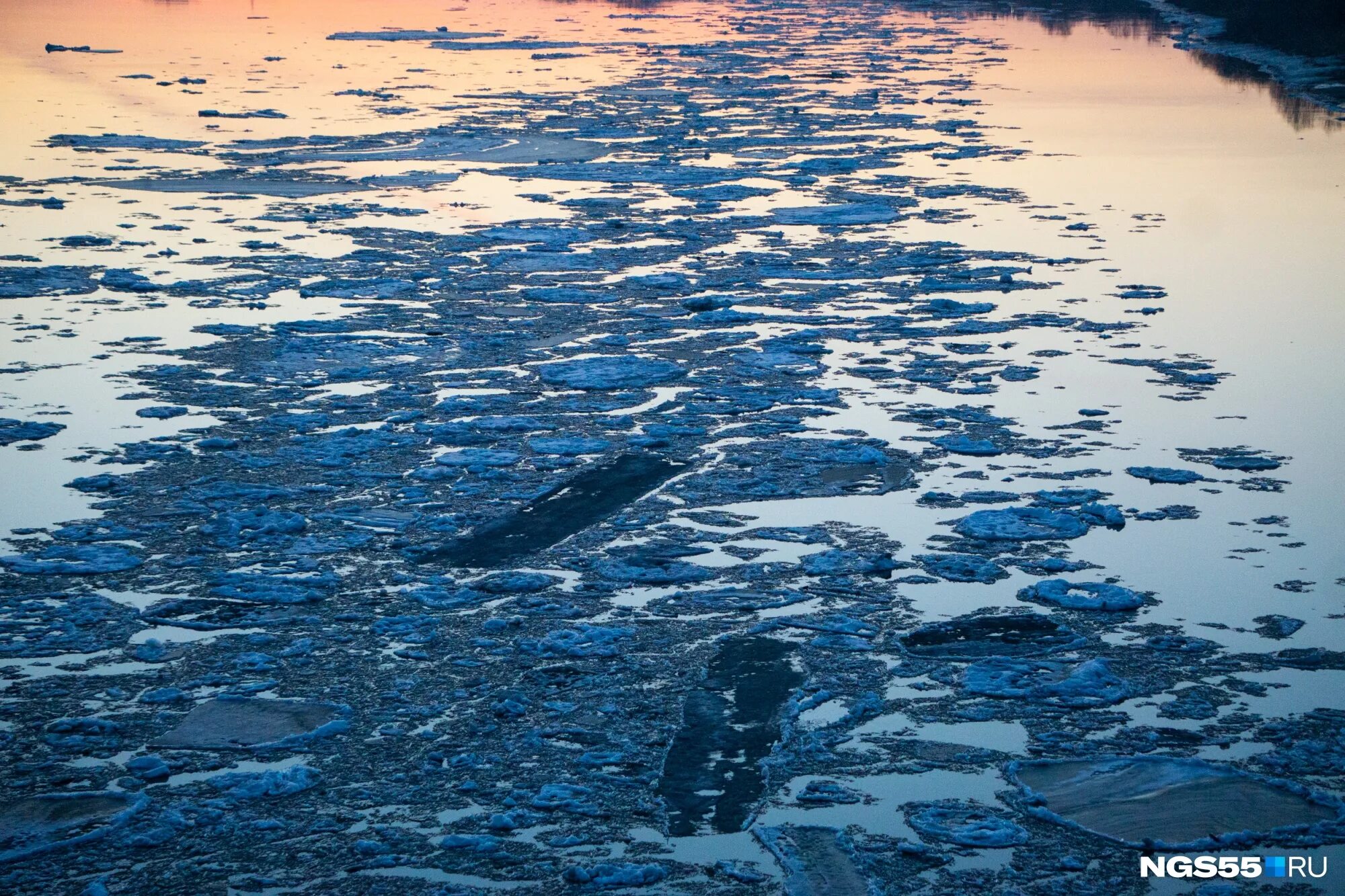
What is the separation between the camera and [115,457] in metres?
5.59

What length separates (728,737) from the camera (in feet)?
11.9

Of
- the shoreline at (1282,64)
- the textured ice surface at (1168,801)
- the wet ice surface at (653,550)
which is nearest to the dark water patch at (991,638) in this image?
the wet ice surface at (653,550)

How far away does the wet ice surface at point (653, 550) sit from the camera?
3314 mm

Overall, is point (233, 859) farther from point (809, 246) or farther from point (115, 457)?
point (809, 246)

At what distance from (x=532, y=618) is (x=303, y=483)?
54.4 inches

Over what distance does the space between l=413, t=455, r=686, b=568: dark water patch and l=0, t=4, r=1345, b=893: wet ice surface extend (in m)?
0.02

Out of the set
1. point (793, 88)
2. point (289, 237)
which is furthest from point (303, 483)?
point (793, 88)

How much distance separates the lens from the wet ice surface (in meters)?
3.31

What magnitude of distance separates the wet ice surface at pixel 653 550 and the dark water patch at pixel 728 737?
0.04 ft

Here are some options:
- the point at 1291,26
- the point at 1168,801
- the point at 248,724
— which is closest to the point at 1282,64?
the point at 1291,26

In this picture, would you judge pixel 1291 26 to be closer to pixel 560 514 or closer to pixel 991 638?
pixel 560 514

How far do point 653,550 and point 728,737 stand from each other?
1.20 meters

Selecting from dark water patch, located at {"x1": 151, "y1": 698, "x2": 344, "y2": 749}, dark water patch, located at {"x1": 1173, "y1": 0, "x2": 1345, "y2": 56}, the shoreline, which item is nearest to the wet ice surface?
dark water patch, located at {"x1": 151, "y1": 698, "x2": 344, "y2": 749}

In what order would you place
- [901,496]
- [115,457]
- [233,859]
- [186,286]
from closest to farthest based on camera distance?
[233,859]
[901,496]
[115,457]
[186,286]
